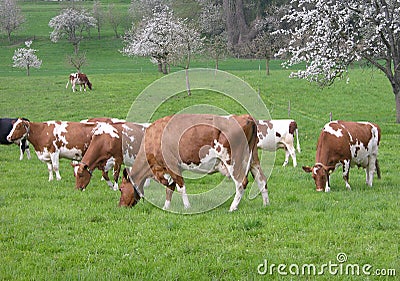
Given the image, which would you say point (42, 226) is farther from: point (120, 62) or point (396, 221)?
point (120, 62)

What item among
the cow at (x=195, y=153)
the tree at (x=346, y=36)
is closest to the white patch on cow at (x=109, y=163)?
the cow at (x=195, y=153)

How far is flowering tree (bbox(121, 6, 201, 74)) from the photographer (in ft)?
134

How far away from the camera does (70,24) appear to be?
9225 centimetres

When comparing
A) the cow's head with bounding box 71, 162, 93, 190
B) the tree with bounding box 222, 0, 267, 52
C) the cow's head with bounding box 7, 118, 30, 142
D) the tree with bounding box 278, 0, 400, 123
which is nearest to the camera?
the cow's head with bounding box 71, 162, 93, 190

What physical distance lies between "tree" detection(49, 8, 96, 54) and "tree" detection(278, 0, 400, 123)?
228 ft

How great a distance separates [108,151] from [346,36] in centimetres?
1468

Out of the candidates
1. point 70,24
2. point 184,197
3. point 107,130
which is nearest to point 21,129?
point 107,130

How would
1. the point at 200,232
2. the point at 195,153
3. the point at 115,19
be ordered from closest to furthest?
the point at 200,232 < the point at 195,153 < the point at 115,19

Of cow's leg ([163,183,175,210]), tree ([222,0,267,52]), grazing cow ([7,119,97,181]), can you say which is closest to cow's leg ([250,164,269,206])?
cow's leg ([163,183,175,210])

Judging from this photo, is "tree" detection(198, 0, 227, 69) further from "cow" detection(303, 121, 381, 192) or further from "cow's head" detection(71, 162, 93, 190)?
"cow's head" detection(71, 162, 93, 190)

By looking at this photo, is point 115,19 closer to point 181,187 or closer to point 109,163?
point 109,163

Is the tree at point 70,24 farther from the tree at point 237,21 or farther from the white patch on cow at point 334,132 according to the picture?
the white patch on cow at point 334,132

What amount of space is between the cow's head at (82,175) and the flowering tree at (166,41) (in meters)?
23.8

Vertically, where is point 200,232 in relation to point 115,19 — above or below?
below
